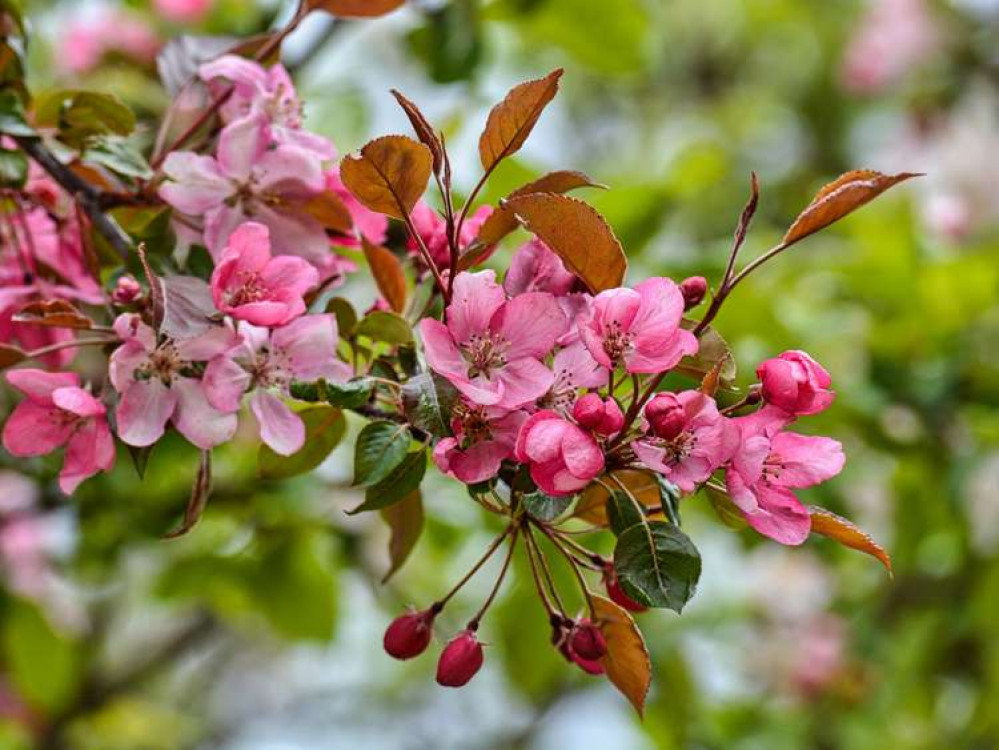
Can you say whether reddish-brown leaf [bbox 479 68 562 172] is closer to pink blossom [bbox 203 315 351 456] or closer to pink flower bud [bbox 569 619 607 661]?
pink blossom [bbox 203 315 351 456]

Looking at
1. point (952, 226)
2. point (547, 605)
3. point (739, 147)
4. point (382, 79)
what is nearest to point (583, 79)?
point (739, 147)

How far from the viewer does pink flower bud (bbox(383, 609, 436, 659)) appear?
63cm

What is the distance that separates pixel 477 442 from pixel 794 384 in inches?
5.7

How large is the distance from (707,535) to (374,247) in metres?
1.74

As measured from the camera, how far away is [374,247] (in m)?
0.72

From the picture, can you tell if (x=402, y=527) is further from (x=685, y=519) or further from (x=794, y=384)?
(x=685, y=519)

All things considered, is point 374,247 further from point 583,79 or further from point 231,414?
point 583,79

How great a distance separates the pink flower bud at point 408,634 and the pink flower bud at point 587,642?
77mm

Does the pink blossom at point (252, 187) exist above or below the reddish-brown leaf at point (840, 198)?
below

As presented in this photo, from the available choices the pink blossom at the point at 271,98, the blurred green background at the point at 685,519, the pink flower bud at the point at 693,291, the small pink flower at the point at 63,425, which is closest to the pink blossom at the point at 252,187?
the pink blossom at the point at 271,98

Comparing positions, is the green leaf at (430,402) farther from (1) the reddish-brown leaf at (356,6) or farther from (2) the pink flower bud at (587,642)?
(1) the reddish-brown leaf at (356,6)

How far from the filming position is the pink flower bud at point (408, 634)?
0.63 meters

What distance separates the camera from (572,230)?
592 millimetres

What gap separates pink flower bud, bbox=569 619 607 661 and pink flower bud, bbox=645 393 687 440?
0.11 meters
